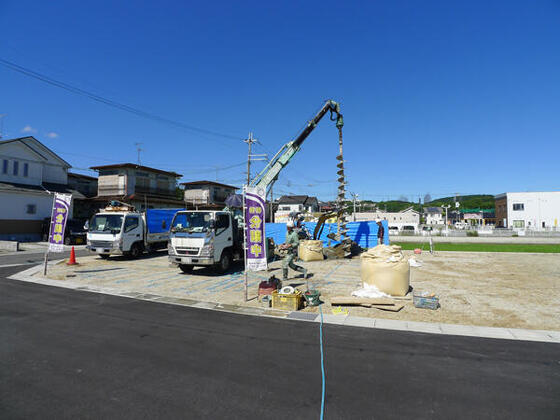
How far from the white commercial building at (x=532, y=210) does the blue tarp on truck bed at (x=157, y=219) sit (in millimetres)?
59312

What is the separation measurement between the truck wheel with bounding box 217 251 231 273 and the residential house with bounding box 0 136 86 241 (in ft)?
76.6

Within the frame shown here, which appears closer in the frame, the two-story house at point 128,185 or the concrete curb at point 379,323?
the concrete curb at point 379,323

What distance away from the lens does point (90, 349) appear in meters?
4.82

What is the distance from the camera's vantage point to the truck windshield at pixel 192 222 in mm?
11375

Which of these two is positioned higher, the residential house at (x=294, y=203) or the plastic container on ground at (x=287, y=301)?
the residential house at (x=294, y=203)

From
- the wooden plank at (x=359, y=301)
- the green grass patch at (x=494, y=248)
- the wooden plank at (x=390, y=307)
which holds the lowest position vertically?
the wooden plank at (x=390, y=307)

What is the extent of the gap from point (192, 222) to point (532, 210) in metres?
64.0

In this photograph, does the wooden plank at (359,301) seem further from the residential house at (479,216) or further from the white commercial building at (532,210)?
the residential house at (479,216)

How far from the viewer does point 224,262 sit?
12.0 m

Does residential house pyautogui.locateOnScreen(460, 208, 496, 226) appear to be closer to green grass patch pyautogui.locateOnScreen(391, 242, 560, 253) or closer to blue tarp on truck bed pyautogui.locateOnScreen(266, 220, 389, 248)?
green grass patch pyautogui.locateOnScreen(391, 242, 560, 253)

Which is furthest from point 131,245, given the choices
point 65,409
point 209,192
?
point 209,192

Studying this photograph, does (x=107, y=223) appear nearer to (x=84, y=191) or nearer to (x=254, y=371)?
(x=254, y=371)

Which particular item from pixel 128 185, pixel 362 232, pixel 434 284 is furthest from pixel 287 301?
pixel 128 185

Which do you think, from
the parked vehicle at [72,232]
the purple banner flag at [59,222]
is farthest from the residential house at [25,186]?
the purple banner flag at [59,222]
